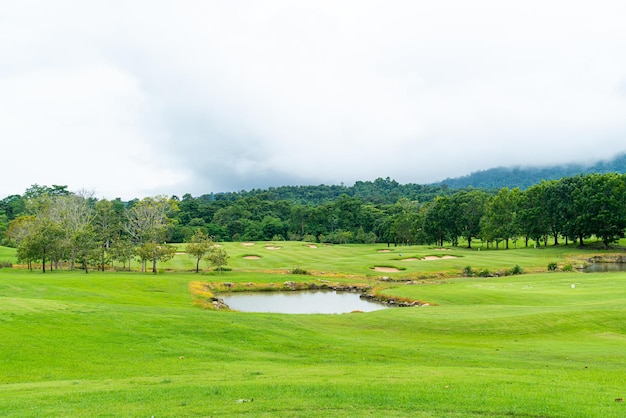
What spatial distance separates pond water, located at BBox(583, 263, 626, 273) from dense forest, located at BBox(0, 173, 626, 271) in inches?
463

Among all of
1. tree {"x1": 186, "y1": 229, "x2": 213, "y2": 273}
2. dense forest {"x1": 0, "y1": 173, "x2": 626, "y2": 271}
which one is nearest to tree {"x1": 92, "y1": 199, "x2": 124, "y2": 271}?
dense forest {"x1": 0, "y1": 173, "x2": 626, "y2": 271}

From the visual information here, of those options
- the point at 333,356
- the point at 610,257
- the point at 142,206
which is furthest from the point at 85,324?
the point at 610,257

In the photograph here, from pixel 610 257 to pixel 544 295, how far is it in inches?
1717

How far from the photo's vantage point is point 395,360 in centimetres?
1800

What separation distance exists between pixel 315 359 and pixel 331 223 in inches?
5025

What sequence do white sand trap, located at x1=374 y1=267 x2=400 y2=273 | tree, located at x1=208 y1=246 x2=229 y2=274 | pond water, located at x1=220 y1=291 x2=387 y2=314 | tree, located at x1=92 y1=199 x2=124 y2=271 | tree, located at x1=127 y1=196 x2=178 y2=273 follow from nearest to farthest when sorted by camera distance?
pond water, located at x1=220 y1=291 x2=387 y2=314, tree, located at x1=208 y1=246 x2=229 y2=274, tree, located at x1=127 y1=196 x2=178 y2=273, white sand trap, located at x1=374 y1=267 x2=400 y2=273, tree, located at x1=92 y1=199 x2=124 y2=271

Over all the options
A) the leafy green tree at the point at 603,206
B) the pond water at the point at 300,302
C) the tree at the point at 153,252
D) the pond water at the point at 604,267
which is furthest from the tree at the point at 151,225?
the leafy green tree at the point at 603,206

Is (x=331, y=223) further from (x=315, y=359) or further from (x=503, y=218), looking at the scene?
(x=315, y=359)

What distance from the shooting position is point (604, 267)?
61.2 metres

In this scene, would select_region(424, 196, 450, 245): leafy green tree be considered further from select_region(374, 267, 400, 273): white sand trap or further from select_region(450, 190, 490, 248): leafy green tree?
select_region(374, 267, 400, 273): white sand trap

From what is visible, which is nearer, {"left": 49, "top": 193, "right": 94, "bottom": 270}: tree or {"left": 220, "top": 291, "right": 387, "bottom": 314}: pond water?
{"left": 220, "top": 291, "right": 387, "bottom": 314}: pond water

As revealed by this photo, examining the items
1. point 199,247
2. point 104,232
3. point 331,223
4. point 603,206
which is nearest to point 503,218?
point 603,206

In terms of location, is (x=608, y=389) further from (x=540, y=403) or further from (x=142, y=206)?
(x=142, y=206)

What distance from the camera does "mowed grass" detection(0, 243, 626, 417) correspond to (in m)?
11.2
